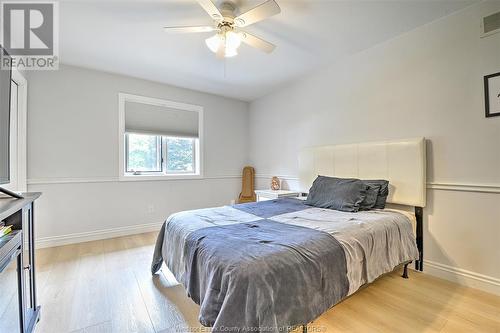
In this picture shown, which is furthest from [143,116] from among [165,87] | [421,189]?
[421,189]

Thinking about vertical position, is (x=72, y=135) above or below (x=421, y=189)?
above

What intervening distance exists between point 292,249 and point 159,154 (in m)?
3.22

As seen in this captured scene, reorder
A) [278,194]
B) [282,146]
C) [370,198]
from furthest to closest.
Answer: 1. [282,146]
2. [278,194]
3. [370,198]

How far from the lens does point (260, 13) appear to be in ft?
5.65

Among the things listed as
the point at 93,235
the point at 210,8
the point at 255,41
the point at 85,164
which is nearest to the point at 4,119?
the point at 210,8

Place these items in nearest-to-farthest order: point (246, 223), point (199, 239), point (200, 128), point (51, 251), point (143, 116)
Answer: point (199, 239) < point (246, 223) < point (51, 251) < point (143, 116) < point (200, 128)

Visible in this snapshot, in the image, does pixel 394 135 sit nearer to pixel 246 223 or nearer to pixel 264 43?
pixel 264 43

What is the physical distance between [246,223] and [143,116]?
2.76 meters

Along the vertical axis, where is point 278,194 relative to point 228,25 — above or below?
below

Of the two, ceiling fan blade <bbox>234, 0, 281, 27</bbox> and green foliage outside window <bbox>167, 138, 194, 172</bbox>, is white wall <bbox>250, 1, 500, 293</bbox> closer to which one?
ceiling fan blade <bbox>234, 0, 281, 27</bbox>

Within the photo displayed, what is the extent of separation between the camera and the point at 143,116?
3.68 m

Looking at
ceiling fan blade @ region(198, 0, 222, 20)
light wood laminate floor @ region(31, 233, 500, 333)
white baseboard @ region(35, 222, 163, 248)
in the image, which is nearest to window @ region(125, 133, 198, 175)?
white baseboard @ region(35, 222, 163, 248)

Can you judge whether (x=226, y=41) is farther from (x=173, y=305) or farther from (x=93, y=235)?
(x=93, y=235)

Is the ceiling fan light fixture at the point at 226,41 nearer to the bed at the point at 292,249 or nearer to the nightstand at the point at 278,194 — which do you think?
the bed at the point at 292,249
